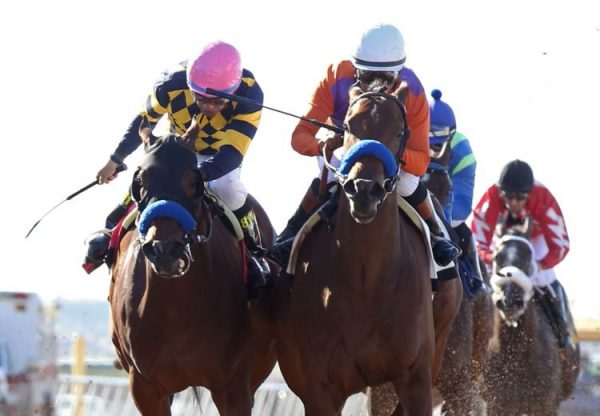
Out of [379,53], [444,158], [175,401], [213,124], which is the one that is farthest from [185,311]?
[175,401]

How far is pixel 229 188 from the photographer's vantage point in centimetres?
1018

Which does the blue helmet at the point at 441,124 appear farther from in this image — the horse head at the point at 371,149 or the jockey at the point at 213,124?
the horse head at the point at 371,149

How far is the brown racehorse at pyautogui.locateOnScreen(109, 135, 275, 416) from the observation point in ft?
29.8

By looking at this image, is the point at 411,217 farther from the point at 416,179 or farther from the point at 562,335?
the point at 562,335

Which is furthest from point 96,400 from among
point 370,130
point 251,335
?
point 370,130

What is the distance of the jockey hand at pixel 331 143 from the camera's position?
9.20 meters

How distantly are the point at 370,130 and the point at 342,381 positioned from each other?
4.85 feet

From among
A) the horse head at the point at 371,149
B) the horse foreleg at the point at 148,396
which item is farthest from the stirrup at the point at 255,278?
the horse head at the point at 371,149

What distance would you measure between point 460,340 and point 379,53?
2.76 meters

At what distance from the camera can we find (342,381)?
9102 millimetres

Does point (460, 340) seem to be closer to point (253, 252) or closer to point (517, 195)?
point (253, 252)

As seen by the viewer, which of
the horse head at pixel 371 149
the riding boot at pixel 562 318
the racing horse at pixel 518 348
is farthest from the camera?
the riding boot at pixel 562 318

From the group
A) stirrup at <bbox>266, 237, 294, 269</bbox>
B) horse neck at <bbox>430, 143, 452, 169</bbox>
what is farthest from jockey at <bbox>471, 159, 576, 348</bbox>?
stirrup at <bbox>266, 237, 294, 269</bbox>

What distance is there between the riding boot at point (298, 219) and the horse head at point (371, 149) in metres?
0.83
